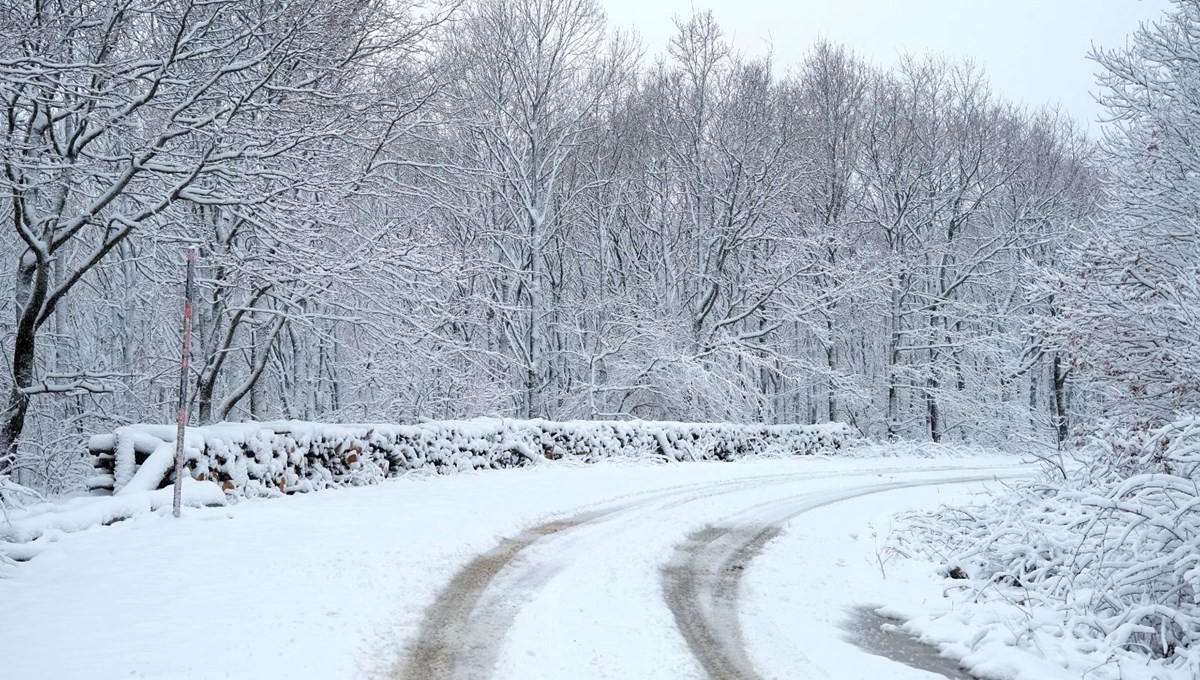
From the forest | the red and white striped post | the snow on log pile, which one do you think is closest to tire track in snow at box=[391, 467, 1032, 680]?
the red and white striped post

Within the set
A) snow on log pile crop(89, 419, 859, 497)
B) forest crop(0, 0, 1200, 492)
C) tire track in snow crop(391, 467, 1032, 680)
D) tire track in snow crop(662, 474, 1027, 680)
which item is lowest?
tire track in snow crop(662, 474, 1027, 680)

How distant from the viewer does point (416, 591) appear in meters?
6.73

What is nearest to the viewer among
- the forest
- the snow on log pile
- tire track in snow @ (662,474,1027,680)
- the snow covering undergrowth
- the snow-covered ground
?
the snow-covered ground

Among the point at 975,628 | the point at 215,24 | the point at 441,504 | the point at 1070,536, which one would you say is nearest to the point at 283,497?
the point at 441,504

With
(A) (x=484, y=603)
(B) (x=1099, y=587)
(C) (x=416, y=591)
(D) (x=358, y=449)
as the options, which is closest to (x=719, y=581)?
(A) (x=484, y=603)

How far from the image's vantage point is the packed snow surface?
4.97 metres

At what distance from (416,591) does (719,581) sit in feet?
9.63

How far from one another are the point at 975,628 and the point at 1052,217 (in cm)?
3227

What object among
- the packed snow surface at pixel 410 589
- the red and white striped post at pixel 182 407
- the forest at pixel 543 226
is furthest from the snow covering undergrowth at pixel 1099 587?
the red and white striped post at pixel 182 407

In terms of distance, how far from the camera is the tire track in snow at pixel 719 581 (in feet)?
17.7

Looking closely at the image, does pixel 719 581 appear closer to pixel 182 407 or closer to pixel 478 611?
pixel 478 611

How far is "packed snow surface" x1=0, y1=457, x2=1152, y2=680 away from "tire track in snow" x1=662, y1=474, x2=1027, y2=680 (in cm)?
9

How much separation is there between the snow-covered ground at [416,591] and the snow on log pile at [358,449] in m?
0.78

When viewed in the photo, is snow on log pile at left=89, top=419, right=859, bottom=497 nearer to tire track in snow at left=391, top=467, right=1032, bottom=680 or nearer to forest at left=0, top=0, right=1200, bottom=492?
forest at left=0, top=0, right=1200, bottom=492
